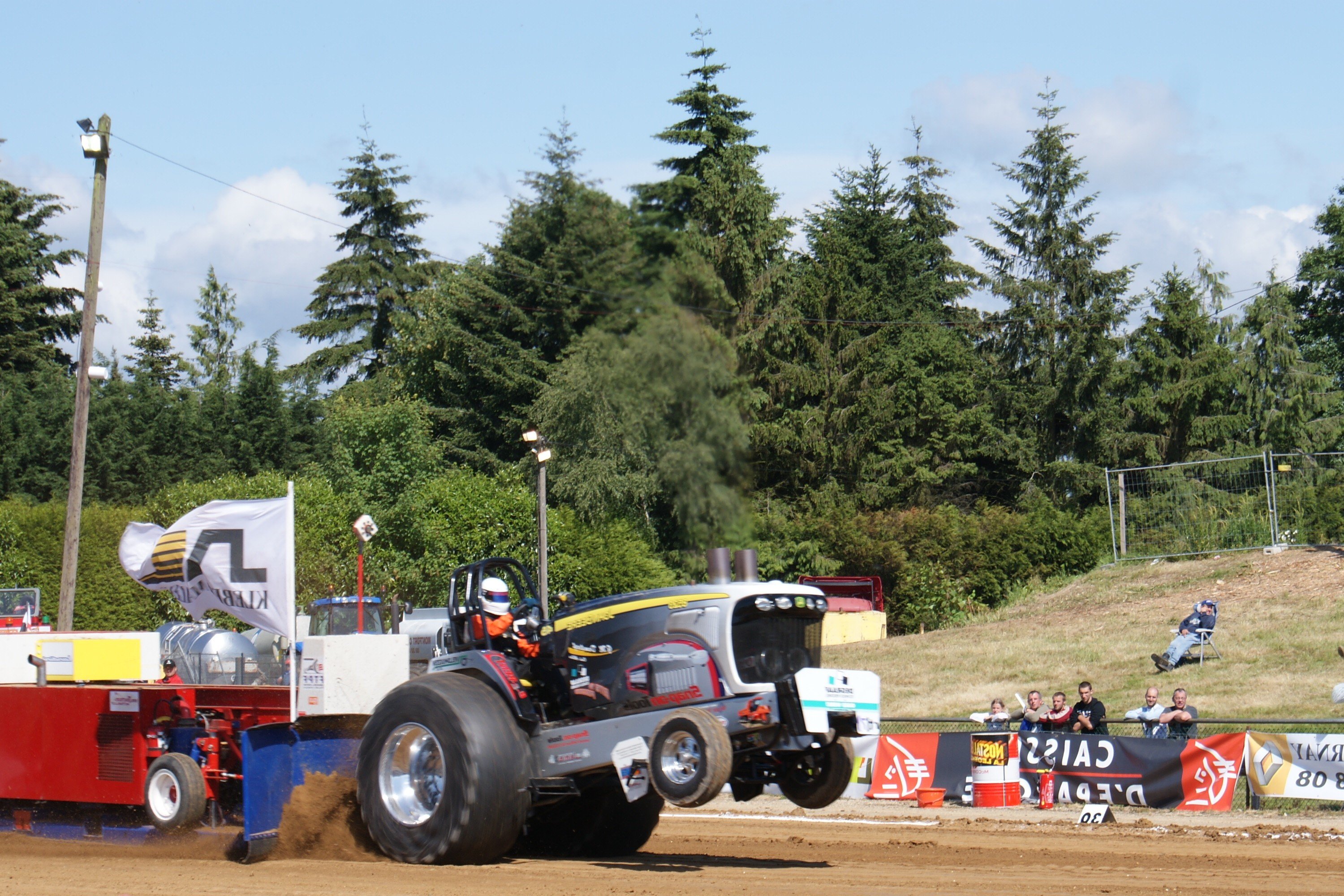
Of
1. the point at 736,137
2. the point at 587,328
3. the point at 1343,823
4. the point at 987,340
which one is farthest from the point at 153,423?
the point at 1343,823

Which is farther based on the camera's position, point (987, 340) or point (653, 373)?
point (987, 340)

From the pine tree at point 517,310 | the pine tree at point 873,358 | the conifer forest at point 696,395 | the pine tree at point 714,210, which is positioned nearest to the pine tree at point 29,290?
the conifer forest at point 696,395

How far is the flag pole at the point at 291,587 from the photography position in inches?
395

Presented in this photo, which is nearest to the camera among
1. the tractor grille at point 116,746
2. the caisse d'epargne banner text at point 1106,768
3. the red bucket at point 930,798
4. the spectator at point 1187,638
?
the tractor grille at point 116,746

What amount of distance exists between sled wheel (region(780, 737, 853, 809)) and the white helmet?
7.74 feet

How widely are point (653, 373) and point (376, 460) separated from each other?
100 ft

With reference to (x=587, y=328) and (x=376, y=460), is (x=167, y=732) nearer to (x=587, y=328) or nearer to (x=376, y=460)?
(x=587, y=328)

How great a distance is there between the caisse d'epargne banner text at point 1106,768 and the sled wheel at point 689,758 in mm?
8308

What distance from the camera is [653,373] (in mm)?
12945

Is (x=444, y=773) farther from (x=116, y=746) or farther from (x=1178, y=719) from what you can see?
(x=1178, y=719)

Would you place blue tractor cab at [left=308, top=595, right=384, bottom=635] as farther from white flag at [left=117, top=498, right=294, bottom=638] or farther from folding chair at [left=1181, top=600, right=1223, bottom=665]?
white flag at [left=117, top=498, right=294, bottom=638]

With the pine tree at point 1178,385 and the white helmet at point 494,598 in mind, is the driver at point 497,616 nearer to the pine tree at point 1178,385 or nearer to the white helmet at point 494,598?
the white helmet at point 494,598

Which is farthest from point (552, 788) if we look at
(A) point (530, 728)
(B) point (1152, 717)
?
(B) point (1152, 717)

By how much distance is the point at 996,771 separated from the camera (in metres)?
15.5
